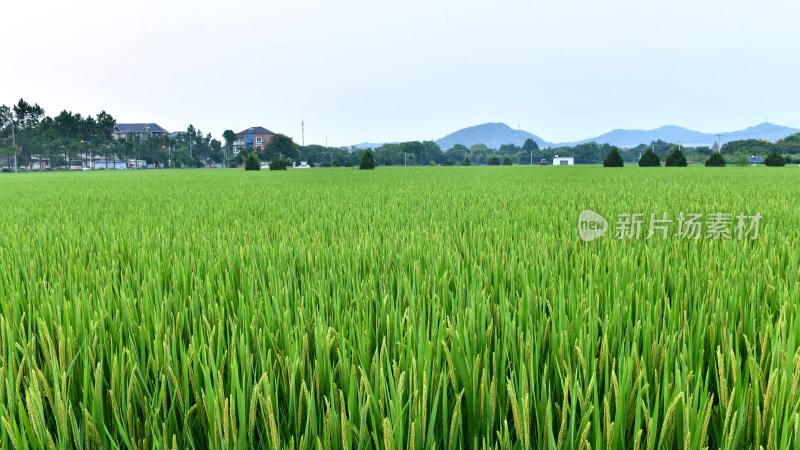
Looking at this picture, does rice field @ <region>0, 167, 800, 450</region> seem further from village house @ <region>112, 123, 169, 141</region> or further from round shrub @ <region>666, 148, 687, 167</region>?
village house @ <region>112, 123, 169, 141</region>

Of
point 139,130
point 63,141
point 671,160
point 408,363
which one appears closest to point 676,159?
point 671,160

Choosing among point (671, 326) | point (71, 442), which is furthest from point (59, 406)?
point (671, 326)

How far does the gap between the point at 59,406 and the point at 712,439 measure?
1.06 m

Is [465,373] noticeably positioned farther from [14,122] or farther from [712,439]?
[14,122]
